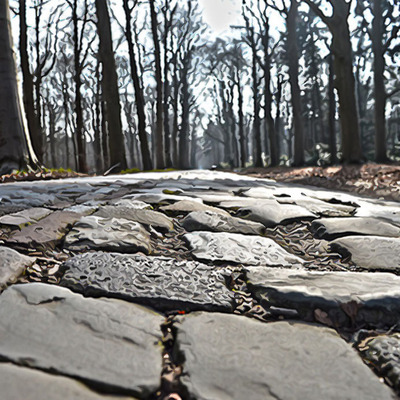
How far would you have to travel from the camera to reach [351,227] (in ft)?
7.52

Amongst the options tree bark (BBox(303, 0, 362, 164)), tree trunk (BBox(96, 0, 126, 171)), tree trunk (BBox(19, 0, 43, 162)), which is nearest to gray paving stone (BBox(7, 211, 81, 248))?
tree trunk (BBox(96, 0, 126, 171))

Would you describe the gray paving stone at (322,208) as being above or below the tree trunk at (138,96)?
below

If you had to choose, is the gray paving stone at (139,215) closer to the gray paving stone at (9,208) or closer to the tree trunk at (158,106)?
the gray paving stone at (9,208)

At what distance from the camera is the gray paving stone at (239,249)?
1760mm

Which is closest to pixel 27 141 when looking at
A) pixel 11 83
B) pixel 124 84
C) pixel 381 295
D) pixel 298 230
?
pixel 11 83

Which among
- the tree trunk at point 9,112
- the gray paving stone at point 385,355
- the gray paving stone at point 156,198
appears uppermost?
the tree trunk at point 9,112

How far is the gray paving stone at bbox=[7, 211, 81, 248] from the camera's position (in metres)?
1.74

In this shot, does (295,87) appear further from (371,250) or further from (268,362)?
(268,362)

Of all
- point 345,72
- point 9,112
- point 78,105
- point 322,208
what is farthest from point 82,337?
point 78,105

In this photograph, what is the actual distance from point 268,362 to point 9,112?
21.4ft

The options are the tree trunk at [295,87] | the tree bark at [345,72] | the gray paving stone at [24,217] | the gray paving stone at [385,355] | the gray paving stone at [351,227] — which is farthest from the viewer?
the tree trunk at [295,87]

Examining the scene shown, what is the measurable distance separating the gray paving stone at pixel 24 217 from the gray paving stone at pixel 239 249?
3.19 ft

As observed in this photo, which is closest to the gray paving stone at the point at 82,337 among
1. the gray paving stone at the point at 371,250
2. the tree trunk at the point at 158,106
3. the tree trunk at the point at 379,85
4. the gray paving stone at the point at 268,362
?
the gray paving stone at the point at 268,362

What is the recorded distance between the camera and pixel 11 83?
610 centimetres
